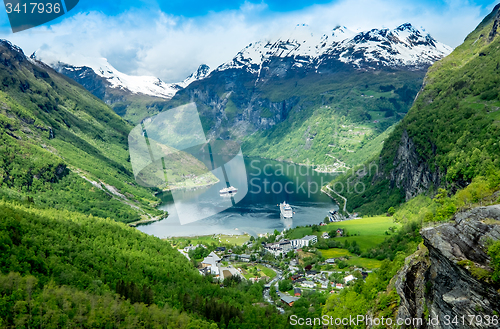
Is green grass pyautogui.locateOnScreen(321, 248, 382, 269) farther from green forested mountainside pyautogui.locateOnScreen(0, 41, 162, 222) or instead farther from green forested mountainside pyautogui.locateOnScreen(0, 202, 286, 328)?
green forested mountainside pyautogui.locateOnScreen(0, 41, 162, 222)

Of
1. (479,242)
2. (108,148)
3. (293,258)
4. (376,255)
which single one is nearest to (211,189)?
(108,148)

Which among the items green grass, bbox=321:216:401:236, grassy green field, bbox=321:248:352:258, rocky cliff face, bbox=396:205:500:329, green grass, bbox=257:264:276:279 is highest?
rocky cliff face, bbox=396:205:500:329

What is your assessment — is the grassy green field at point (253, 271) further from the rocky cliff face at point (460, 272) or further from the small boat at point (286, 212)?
the small boat at point (286, 212)

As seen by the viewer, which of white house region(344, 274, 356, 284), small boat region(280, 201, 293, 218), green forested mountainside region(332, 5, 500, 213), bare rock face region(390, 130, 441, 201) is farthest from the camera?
small boat region(280, 201, 293, 218)

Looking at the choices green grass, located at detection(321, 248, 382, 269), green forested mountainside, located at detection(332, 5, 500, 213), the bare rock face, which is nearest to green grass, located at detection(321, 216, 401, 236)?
green grass, located at detection(321, 248, 382, 269)

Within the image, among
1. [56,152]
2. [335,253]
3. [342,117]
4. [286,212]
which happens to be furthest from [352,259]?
[342,117]

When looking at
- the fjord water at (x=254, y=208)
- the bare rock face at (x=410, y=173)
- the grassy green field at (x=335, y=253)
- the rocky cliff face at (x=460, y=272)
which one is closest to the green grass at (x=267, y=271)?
the grassy green field at (x=335, y=253)

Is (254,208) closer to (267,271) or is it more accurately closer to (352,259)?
(267,271)

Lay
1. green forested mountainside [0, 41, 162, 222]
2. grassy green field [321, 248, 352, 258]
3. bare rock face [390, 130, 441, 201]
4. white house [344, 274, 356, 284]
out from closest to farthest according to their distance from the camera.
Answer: white house [344, 274, 356, 284] < grassy green field [321, 248, 352, 258] < bare rock face [390, 130, 441, 201] < green forested mountainside [0, 41, 162, 222]
